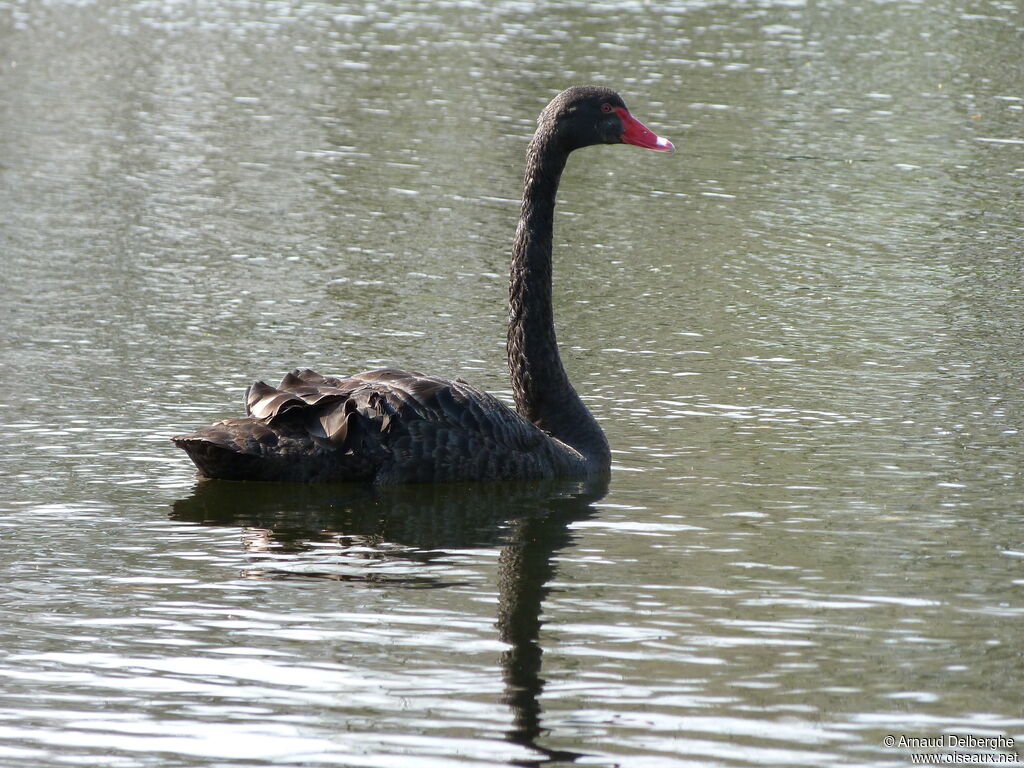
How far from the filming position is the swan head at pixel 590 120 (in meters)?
9.54

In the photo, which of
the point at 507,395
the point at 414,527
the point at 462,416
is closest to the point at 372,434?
the point at 462,416

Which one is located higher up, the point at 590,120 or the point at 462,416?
the point at 590,120

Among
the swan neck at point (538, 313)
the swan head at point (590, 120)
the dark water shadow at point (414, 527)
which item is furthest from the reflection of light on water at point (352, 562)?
the swan head at point (590, 120)

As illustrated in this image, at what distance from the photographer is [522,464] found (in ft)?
29.7

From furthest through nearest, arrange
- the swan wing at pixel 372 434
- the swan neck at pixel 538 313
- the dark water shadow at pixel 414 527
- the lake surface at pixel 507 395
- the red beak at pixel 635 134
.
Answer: the red beak at pixel 635 134, the swan neck at pixel 538 313, the swan wing at pixel 372 434, the dark water shadow at pixel 414 527, the lake surface at pixel 507 395

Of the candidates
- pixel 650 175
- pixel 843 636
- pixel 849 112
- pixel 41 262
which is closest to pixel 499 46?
pixel 849 112

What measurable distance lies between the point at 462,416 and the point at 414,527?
0.86m

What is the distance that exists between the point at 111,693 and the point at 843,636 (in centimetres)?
300

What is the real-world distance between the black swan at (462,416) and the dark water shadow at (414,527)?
0.14 m

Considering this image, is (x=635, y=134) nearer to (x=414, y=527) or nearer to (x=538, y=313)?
(x=538, y=313)

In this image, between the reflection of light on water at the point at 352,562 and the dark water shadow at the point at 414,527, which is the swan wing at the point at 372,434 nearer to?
the dark water shadow at the point at 414,527

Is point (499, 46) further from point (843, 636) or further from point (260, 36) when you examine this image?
point (843, 636)

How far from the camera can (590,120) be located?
9.55 m

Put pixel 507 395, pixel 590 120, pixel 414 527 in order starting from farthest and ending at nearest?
pixel 507 395 < pixel 590 120 < pixel 414 527
